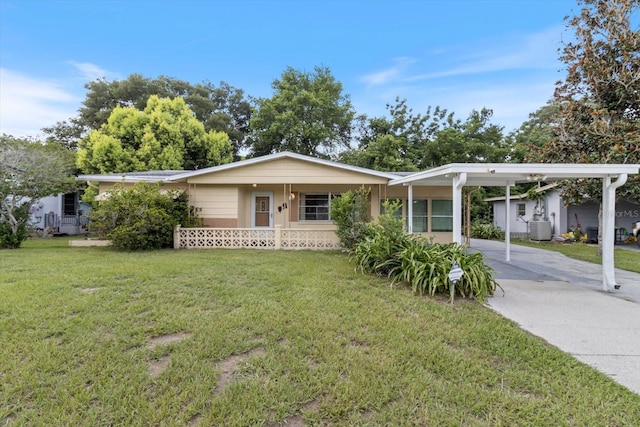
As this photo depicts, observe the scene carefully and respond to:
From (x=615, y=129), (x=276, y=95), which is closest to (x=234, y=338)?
(x=615, y=129)

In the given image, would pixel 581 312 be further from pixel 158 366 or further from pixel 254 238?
pixel 254 238

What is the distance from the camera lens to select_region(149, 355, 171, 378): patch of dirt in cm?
278

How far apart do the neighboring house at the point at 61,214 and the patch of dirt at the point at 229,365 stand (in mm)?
16605

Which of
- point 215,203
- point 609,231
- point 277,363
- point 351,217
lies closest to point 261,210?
point 215,203

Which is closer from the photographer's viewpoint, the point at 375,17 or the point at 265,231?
the point at 265,231

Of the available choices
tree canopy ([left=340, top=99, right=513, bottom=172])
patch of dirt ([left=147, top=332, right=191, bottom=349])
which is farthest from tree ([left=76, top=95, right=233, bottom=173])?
Result: patch of dirt ([left=147, top=332, right=191, bottom=349])

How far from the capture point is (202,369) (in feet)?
9.18

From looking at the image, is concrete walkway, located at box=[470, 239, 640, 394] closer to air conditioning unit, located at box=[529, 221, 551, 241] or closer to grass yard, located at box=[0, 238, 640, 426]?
grass yard, located at box=[0, 238, 640, 426]

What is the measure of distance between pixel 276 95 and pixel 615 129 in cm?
1944

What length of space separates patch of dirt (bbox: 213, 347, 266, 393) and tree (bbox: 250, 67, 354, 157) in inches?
806

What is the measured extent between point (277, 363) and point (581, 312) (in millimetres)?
4695

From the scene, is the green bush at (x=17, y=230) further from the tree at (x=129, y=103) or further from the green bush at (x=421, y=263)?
the tree at (x=129, y=103)

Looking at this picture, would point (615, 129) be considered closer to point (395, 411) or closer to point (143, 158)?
point (395, 411)

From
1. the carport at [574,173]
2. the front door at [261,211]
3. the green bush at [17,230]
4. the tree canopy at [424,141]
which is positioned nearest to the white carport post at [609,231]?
the carport at [574,173]
